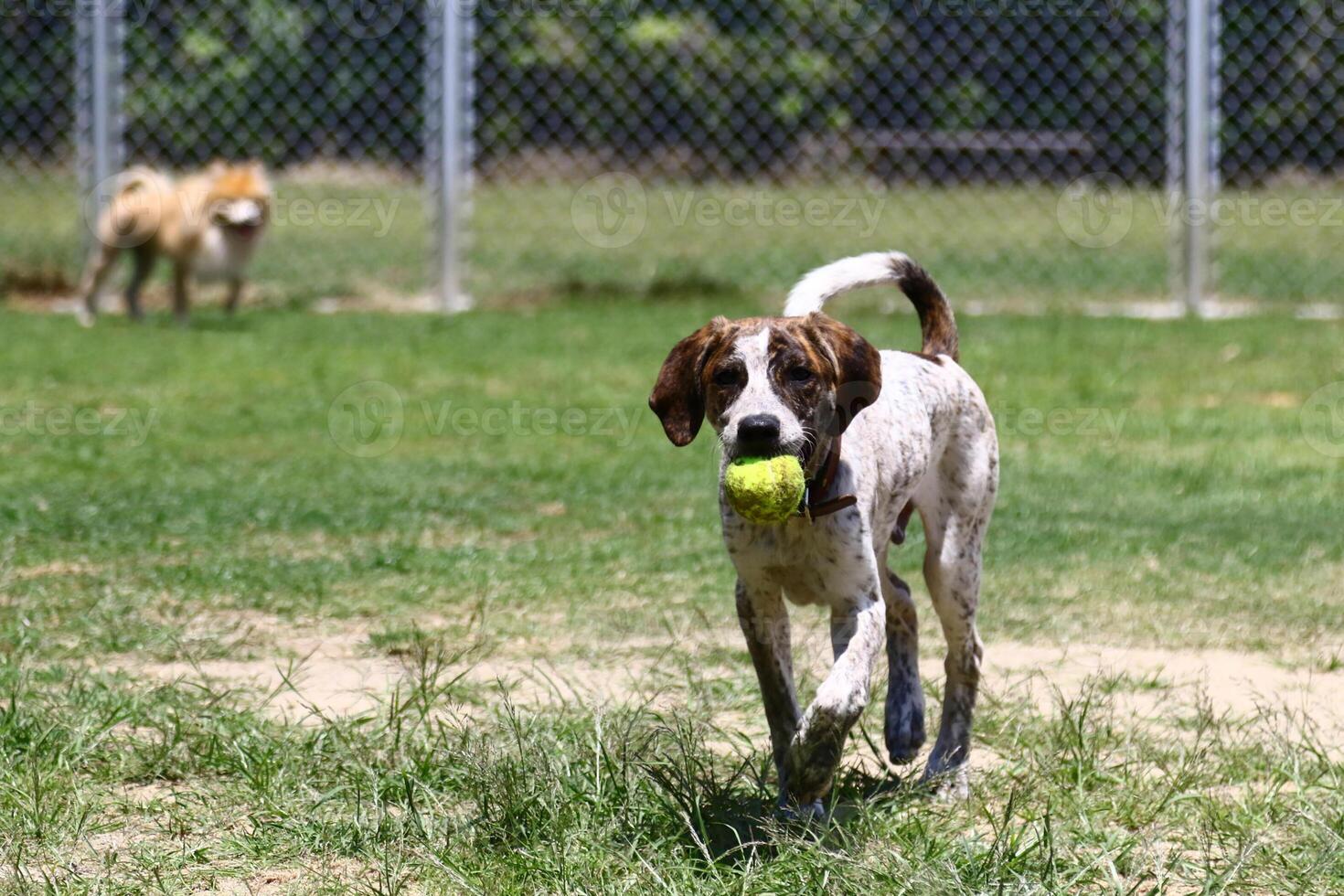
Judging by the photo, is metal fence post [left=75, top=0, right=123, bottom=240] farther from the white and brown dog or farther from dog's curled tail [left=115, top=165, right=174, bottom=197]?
the white and brown dog

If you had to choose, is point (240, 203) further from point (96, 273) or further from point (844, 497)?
point (844, 497)

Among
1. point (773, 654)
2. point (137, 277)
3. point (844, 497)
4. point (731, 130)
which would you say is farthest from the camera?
point (731, 130)

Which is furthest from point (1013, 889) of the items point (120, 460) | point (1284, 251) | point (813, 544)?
point (1284, 251)

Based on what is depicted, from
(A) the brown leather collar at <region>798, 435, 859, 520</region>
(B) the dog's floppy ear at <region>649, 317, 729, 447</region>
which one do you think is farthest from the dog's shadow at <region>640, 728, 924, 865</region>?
(B) the dog's floppy ear at <region>649, 317, 729, 447</region>

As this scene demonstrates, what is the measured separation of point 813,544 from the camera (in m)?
3.31

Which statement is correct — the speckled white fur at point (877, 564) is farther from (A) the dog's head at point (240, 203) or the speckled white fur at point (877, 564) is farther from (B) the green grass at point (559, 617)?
(A) the dog's head at point (240, 203)

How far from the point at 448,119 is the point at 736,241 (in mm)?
3679

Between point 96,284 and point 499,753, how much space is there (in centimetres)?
865

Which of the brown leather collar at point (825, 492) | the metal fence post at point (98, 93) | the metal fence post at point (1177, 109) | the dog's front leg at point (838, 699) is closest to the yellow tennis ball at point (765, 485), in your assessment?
the brown leather collar at point (825, 492)

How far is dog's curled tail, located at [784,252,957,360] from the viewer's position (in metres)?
3.86

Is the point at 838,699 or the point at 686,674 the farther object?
the point at 686,674

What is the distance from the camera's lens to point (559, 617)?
5.11 m

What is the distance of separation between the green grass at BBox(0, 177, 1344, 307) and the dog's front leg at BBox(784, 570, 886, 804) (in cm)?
865

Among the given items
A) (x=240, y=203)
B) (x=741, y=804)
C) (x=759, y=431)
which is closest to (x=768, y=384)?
(x=759, y=431)
